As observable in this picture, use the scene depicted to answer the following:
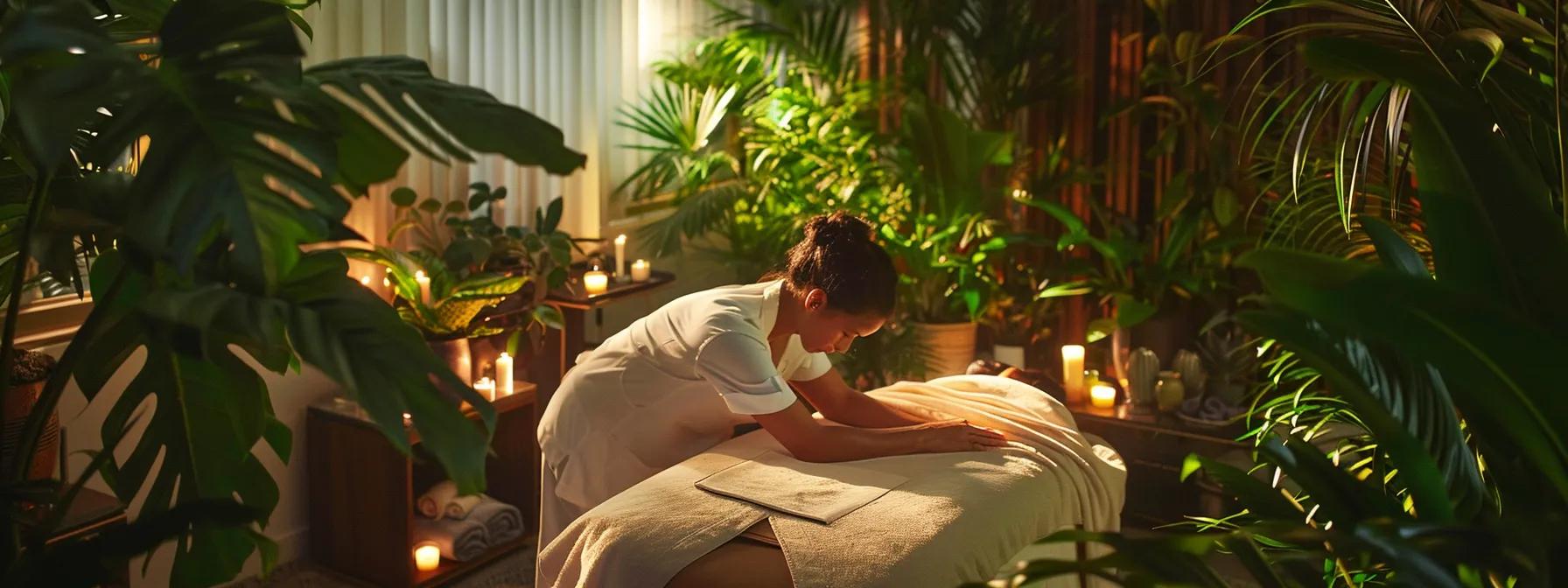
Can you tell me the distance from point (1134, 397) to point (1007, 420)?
3.94 feet

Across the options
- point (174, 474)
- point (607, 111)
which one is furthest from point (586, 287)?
point (174, 474)

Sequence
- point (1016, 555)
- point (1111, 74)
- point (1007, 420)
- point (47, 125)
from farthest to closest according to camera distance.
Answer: point (1111, 74)
point (1007, 420)
point (1016, 555)
point (47, 125)

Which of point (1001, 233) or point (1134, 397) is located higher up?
point (1001, 233)

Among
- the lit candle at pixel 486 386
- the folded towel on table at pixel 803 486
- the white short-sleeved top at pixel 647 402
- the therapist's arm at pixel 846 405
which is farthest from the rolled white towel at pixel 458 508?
the folded towel on table at pixel 803 486

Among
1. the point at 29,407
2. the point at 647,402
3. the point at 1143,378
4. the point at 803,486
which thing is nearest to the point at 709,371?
the point at 647,402

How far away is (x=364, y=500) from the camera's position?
9.95ft

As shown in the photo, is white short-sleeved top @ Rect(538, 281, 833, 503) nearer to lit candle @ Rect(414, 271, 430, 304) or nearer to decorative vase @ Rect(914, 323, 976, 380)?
lit candle @ Rect(414, 271, 430, 304)

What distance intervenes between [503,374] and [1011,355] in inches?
55.3

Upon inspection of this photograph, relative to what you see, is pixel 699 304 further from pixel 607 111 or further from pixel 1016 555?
pixel 607 111

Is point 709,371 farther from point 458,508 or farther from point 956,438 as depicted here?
point 458,508

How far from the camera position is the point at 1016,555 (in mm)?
1924

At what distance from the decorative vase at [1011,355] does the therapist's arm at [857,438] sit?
165 cm

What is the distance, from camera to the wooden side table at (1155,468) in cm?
341

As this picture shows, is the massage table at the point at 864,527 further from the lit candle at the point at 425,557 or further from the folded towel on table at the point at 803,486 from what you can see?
the lit candle at the point at 425,557
